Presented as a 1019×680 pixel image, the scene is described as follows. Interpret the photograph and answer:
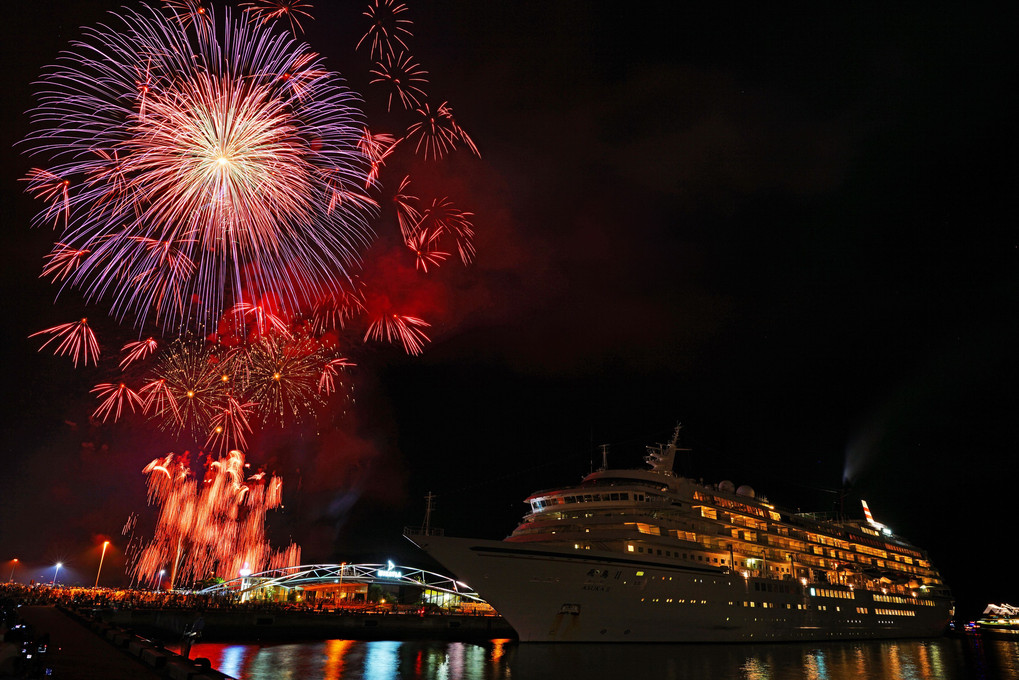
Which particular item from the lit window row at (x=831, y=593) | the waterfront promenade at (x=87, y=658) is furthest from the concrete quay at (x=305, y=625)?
the lit window row at (x=831, y=593)

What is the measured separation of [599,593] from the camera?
42.2 metres

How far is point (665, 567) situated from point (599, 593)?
5637 millimetres

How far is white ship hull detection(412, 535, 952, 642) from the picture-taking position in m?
41.2

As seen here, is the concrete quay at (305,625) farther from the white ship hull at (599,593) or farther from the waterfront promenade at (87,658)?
the white ship hull at (599,593)

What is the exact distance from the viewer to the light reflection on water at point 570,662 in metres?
32.8

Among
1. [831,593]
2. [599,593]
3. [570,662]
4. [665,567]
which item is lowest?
[570,662]

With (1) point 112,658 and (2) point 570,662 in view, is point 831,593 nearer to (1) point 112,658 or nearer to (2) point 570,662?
(2) point 570,662

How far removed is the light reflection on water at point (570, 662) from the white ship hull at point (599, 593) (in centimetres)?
102

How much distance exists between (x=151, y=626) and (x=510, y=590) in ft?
102

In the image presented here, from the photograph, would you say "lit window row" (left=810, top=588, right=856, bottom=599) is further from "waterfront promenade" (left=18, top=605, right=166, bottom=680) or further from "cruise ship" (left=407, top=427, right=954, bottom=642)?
"waterfront promenade" (left=18, top=605, right=166, bottom=680)

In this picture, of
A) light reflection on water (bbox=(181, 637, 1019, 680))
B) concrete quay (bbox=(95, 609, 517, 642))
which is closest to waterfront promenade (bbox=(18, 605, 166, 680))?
light reflection on water (bbox=(181, 637, 1019, 680))

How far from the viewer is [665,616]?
145 feet

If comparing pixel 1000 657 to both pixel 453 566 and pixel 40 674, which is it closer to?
pixel 453 566

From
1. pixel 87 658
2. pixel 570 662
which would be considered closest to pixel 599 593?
pixel 570 662
